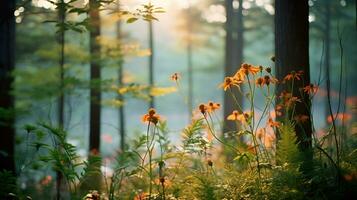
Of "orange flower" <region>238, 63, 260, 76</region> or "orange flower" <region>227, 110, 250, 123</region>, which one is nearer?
"orange flower" <region>238, 63, 260, 76</region>

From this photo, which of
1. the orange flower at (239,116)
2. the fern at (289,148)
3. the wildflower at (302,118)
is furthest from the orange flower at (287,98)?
the orange flower at (239,116)

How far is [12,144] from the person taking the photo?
6.73m

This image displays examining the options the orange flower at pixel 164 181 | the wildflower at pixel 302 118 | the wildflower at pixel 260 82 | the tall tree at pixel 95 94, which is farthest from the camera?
the tall tree at pixel 95 94

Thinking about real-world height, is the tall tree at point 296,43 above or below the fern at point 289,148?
above

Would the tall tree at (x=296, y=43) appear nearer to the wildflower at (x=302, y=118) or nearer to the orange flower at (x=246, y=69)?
the wildflower at (x=302, y=118)

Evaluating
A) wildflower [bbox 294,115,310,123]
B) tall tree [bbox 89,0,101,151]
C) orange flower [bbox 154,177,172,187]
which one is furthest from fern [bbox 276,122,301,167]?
tall tree [bbox 89,0,101,151]

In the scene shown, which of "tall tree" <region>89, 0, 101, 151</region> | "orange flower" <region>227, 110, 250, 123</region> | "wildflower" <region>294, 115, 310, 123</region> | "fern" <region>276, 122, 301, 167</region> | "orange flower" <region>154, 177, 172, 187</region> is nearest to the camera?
"orange flower" <region>154, 177, 172, 187</region>

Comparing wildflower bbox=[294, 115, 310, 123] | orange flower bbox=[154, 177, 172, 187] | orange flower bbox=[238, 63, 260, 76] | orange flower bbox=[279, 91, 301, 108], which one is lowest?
orange flower bbox=[154, 177, 172, 187]

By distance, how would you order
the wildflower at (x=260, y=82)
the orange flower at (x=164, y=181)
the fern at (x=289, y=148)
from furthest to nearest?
Result: the wildflower at (x=260, y=82) → the fern at (x=289, y=148) → the orange flower at (x=164, y=181)

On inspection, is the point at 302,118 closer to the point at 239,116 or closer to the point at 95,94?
the point at 239,116

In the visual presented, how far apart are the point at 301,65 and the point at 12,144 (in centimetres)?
472

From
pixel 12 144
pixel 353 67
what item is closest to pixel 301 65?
pixel 12 144

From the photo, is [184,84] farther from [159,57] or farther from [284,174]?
[284,174]

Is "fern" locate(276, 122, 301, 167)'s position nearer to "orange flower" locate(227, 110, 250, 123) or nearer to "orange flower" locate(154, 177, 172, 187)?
"orange flower" locate(227, 110, 250, 123)
